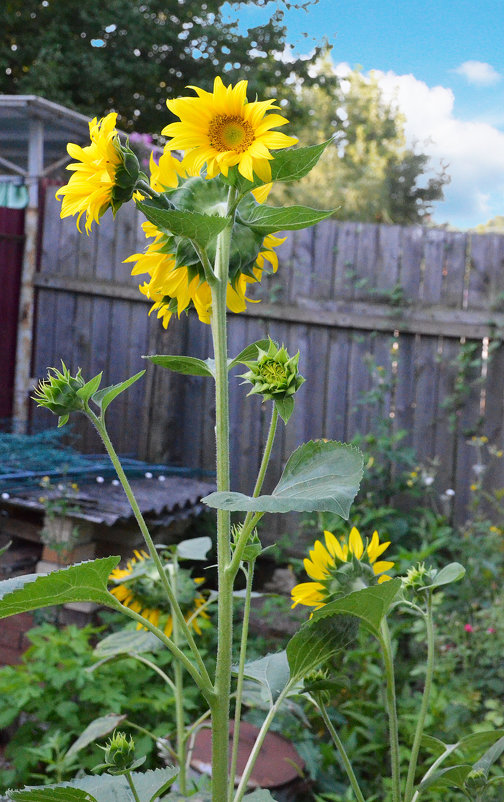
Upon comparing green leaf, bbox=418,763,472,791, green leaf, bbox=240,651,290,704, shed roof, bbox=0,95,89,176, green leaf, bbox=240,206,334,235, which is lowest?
green leaf, bbox=418,763,472,791

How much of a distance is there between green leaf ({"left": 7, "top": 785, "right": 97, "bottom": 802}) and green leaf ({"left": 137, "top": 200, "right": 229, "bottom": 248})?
419mm

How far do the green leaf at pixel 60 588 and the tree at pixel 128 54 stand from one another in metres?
10.5

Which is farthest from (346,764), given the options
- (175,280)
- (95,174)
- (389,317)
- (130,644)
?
(389,317)

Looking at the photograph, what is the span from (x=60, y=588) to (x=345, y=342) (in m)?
3.98

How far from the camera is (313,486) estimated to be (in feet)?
1.97

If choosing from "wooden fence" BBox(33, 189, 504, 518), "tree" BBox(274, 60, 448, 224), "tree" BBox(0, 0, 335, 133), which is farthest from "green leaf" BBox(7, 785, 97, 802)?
"tree" BBox(274, 60, 448, 224)

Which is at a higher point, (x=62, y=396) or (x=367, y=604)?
(x=62, y=396)

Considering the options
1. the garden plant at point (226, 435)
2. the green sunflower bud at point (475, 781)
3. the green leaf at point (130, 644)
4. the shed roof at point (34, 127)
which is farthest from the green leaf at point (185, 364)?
the shed roof at point (34, 127)

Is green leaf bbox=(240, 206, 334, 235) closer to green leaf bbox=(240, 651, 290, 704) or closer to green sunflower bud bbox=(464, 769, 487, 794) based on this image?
green leaf bbox=(240, 651, 290, 704)

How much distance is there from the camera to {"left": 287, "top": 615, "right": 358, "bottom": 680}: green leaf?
650 millimetres

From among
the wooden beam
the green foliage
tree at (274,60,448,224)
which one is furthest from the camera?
tree at (274,60,448,224)

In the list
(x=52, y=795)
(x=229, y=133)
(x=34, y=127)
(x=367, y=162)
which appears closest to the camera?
(x=52, y=795)

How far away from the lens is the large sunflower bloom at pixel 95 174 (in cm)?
67

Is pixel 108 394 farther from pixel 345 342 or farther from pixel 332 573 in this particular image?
pixel 345 342
